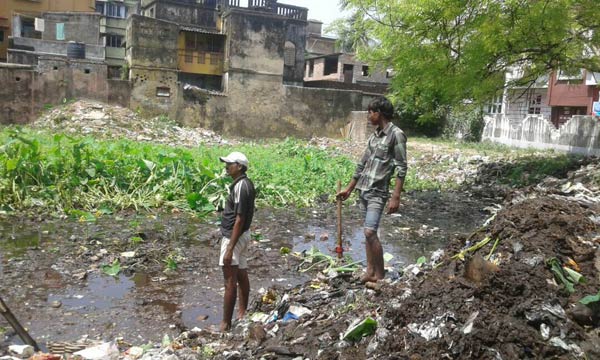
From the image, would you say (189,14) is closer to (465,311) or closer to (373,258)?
(373,258)

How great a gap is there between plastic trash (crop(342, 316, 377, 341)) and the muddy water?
74.3 inches

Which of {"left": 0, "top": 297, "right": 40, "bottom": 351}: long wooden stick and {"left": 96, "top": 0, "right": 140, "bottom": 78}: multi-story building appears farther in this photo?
{"left": 96, "top": 0, "right": 140, "bottom": 78}: multi-story building

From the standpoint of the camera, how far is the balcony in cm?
3108

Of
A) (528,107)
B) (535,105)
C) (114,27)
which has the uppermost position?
(114,27)

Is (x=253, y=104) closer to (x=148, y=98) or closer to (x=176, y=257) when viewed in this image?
(x=148, y=98)

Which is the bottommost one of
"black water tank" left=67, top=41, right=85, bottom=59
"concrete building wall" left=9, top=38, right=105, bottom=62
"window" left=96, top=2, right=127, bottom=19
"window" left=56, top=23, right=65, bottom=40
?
"black water tank" left=67, top=41, right=85, bottom=59

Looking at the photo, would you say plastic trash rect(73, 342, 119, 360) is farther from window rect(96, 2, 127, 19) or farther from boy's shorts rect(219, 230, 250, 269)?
window rect(96, 2, 127, 19)

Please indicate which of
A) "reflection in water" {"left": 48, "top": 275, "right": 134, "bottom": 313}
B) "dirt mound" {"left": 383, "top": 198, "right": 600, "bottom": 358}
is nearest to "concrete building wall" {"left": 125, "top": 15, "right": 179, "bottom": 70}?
"reflection in water" {"left": 48, "top": 275, "right": 134, "bottom": 313}

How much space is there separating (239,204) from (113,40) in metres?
38.8

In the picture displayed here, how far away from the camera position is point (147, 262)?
6730mm

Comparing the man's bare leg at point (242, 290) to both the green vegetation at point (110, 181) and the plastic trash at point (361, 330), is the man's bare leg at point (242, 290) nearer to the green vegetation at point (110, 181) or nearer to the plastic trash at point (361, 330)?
the plastic trash at point (361, 330)

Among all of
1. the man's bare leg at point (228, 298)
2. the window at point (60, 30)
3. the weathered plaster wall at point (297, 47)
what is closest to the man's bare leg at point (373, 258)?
the man's bare leg at point (228, 298)

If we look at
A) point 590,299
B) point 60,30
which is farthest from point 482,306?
point 60,30

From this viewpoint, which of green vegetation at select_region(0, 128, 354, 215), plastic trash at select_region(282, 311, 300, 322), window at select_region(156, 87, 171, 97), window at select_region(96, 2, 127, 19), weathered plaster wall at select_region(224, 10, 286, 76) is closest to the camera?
plastic trash at select_region(282, 311, 300, 322)
